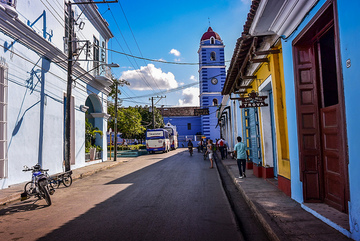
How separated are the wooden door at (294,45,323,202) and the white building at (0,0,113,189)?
947 centimetres

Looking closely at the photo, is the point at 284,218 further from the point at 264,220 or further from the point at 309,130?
the point at 309,130

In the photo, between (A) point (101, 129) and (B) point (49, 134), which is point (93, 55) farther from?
(B) point (49, 134)

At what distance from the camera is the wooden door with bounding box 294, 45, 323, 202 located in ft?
18.6

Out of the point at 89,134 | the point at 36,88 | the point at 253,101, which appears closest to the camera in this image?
the point at 253,101

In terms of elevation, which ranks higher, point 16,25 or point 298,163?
point 16,25

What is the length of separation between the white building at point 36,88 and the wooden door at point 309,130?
373 inches

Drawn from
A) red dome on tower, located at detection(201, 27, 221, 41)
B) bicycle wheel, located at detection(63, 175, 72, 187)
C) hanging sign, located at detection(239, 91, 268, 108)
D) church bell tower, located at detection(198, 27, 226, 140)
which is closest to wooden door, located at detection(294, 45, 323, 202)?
hanging sign, located at detection(239, 91, 268, 108)

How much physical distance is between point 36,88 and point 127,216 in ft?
29.3

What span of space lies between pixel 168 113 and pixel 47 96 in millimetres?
49177

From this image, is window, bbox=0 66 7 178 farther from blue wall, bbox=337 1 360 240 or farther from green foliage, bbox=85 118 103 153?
blue wall, bbox=337 1 360 240

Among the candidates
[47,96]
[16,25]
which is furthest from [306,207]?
[47,96]

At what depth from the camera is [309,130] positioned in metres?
5.72

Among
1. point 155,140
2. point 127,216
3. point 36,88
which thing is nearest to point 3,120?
point 36,88

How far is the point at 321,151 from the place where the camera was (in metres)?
5.63
